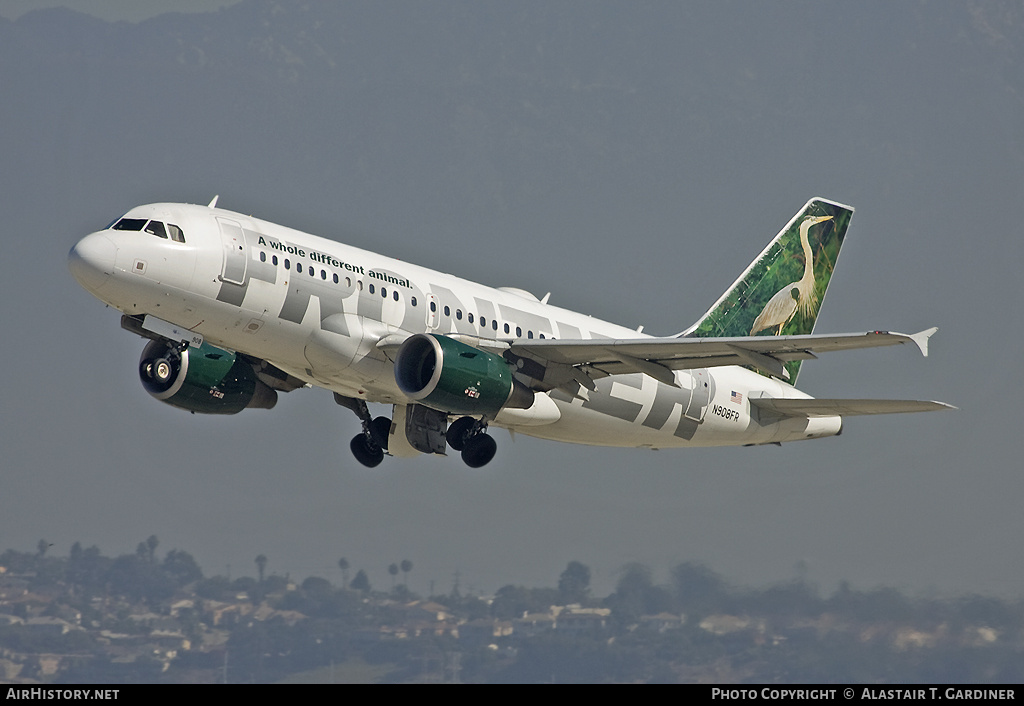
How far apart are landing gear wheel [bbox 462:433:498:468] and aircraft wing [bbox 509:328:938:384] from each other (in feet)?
10.2

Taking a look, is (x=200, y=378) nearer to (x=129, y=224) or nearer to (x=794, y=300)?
(x=129, y=224)

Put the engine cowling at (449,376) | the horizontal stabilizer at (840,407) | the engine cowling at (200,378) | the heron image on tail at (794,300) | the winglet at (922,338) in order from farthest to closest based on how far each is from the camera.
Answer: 1. the heron image on tail at (794,300)
2. the engine cowling at (200,378)
3. the horizontal stabilizer at (840,407)
4. the engine cowling at (449,376)
5. the winglet at (922,338)

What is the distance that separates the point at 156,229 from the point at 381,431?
10918 mm

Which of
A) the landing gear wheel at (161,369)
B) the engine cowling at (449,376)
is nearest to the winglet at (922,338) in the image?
the engine cowling at (449,376)

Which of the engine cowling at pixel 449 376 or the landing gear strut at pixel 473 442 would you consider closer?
the engine cowling at pixel 449 376

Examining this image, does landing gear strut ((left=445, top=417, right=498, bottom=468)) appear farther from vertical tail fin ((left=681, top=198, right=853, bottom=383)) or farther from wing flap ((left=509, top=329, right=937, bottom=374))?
vertical tail fin ((left=681, top=198, right=853, bottom=383))

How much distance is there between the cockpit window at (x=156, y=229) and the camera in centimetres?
3494

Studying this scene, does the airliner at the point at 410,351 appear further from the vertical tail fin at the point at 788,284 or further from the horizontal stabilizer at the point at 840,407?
the vertical tail fin at the point at 788,284

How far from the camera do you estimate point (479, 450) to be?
133ft

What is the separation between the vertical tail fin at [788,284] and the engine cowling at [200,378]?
14.9 metres

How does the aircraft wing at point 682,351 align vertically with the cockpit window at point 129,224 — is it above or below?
below

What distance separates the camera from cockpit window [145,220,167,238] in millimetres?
34938
